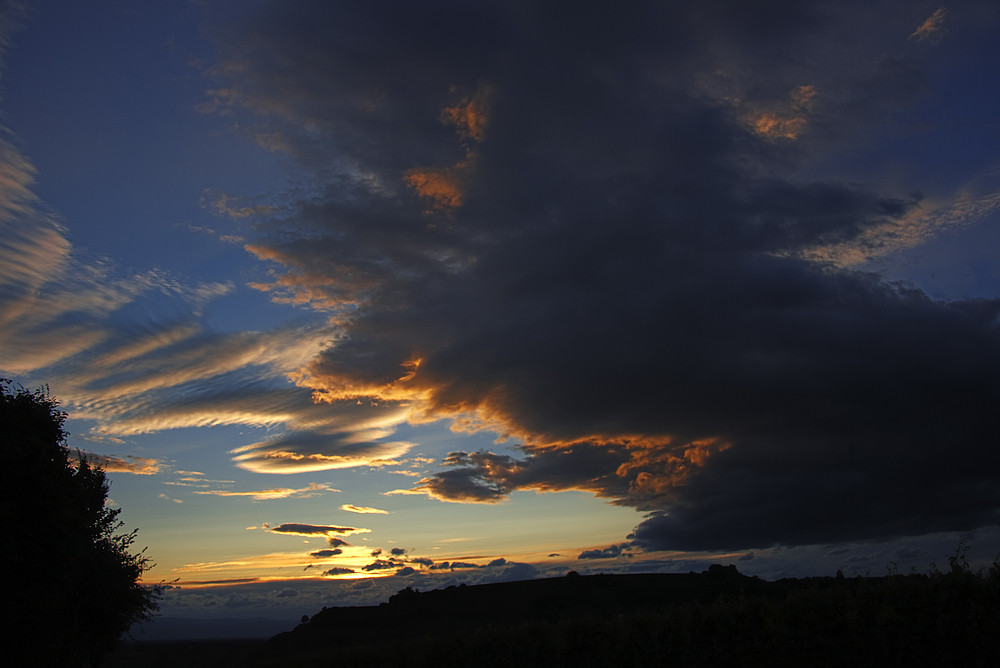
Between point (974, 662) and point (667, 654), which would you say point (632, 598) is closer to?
point (667, 654)

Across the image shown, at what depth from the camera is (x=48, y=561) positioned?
24953 millimetres

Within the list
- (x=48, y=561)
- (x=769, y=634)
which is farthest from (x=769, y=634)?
(x=48, y=561)

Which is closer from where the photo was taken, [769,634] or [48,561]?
[769,634]

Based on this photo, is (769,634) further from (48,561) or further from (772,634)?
(48,561)

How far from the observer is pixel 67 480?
86.2 ft

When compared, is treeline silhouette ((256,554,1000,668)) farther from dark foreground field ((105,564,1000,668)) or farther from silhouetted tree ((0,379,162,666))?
silhouetted tree ((0,379,162,666))

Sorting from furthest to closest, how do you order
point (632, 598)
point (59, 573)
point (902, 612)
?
point (632, 598) → point (59, 573) → point (902, 612)

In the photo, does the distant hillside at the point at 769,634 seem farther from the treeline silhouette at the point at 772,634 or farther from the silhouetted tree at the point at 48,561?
the silhouetted tree at the point at 48,561

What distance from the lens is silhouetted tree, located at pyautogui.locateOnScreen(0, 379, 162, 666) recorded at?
2372 centimetres

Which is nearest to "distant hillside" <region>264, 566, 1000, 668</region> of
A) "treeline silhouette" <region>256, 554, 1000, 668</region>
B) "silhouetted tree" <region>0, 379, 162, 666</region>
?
"treeline silhouette" <region>256, 554, 1000, 668</region>

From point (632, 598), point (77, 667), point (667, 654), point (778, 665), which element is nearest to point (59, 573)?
A: point (77, 667)

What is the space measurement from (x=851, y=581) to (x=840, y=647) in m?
1.67

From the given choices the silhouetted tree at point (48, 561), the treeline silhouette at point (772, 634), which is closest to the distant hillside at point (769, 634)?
the treeline silhouette at point (772, 634)

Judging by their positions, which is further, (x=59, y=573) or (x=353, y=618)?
(x=353, y=618)
